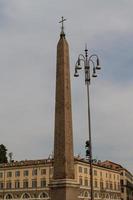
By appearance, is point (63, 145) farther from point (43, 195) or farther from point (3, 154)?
point (3, 154)

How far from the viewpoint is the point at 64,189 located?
31.3 metres

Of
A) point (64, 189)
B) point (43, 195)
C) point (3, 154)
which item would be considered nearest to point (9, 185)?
point (43, 195)

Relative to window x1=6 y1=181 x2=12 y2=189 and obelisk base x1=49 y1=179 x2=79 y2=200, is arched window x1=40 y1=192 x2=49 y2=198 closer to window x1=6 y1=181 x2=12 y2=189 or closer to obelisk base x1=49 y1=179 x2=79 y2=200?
window x1=6 y1=181 x2=12 y2=189

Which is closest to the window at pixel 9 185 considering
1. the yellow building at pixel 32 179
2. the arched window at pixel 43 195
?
the yellow building at pixel 32 179

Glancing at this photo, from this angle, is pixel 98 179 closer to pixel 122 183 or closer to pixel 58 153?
pixel 122 183

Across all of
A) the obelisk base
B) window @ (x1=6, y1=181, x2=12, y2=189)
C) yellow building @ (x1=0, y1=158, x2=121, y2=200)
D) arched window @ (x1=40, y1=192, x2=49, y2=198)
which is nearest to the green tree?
yellow building @ (x1=0, y1=158, x2=121, y2=200)

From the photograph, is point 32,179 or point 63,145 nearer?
point 63,145

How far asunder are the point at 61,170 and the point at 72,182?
1.07 meters

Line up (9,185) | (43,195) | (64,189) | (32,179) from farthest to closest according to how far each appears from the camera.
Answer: (9,185), (32,179), (43,195), (64,189)

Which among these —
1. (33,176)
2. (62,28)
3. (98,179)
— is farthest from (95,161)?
(62,28)

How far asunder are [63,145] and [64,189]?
2804 millimetres

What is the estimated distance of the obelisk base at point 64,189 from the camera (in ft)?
102

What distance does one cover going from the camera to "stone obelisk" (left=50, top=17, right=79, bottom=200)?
31469 mm

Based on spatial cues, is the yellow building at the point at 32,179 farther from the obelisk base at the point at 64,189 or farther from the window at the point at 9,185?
the obelisk base at the point at 64,189
